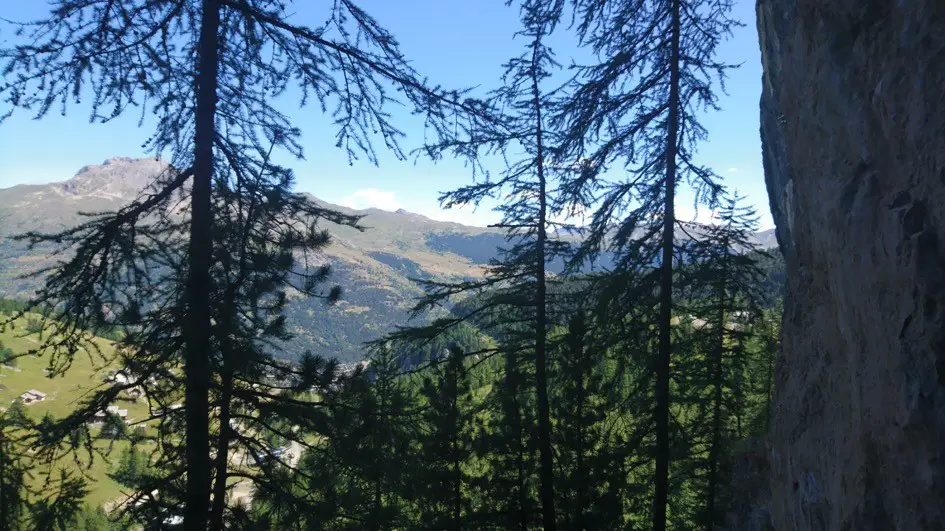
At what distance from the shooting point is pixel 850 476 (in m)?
4.31

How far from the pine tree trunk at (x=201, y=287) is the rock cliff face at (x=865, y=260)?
6103 mm

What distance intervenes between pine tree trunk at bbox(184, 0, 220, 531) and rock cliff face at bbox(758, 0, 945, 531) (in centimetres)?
610

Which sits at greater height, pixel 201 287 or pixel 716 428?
pixel 201 287

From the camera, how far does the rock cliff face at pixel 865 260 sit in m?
3.30

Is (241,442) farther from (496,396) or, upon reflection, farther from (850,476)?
(496,396)

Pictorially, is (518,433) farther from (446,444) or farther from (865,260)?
(865,260)

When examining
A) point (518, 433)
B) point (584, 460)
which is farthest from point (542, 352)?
point (584, 460)

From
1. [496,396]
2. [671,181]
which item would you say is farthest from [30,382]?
[671,181]

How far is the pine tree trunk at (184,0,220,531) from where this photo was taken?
515 cm

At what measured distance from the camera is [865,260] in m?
4.10

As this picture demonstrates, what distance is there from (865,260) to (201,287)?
6.28m

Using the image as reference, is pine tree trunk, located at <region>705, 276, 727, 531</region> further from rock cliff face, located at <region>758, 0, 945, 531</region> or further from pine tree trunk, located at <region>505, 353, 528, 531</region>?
rock cliff face, located at <region>758, 0, 945, 531</region>

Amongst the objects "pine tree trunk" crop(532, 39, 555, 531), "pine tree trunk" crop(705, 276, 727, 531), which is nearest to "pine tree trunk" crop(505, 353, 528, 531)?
"pine tree trunk" crop(532, 39, 555, 531)

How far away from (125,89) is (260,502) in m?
4.92
